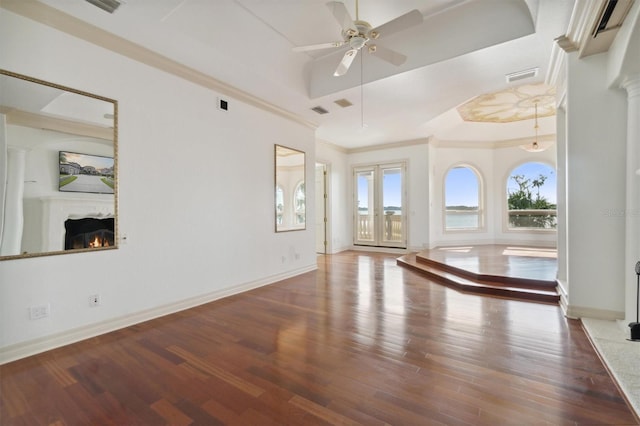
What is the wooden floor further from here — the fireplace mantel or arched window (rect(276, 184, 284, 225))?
arched window (rect(276, 184, 284, 225))

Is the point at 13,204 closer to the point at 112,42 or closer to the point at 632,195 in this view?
the point at 112,42

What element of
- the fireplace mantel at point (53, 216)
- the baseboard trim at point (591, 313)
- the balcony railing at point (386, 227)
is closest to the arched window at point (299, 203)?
the balcony railing at point (386, 227)

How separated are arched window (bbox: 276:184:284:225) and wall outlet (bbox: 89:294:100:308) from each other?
2.71 m

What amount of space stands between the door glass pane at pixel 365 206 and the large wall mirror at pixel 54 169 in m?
6.27

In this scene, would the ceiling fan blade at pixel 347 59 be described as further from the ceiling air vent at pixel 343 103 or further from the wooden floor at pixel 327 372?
the wooden floor at pixel 327 372

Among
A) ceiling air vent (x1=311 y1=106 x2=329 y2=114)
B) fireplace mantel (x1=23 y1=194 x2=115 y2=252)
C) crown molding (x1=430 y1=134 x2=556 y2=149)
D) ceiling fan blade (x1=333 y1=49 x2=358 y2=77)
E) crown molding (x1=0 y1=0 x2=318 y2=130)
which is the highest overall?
crown molding (x1=430 y1=134 x2=556 y2=149)

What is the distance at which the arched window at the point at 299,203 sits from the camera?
18.0 feet

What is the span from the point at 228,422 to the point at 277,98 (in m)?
4.17

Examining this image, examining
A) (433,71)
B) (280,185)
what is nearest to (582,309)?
(433,71)

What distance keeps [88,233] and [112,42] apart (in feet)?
6.39

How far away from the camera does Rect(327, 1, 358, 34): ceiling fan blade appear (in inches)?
93.3

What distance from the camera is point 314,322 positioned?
308 centimetres

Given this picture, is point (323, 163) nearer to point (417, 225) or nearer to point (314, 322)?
point (417, 225)

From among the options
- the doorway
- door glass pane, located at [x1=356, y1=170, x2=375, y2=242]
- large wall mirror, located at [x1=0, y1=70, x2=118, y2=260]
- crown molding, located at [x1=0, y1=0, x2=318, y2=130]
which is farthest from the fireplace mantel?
door glass pane, located at [x1=356, y1=170, x2=375, y2=242]
